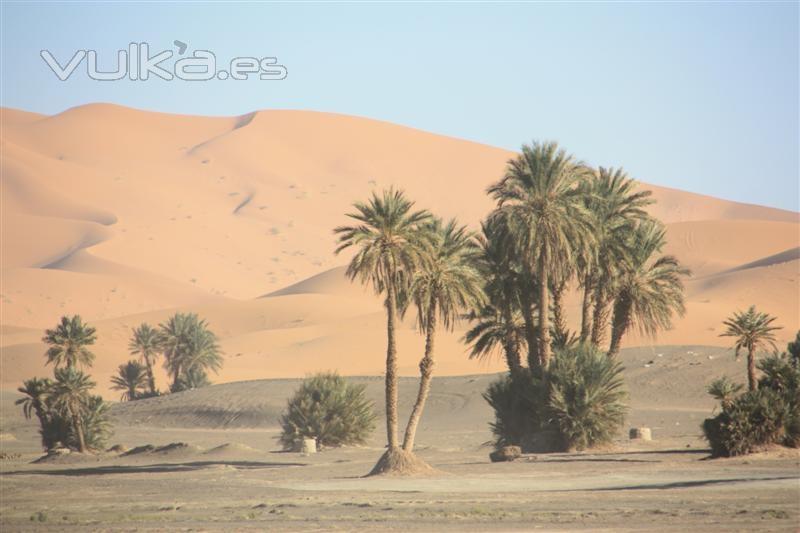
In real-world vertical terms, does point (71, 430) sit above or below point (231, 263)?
below

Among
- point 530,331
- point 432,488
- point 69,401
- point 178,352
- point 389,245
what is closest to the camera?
point 432,488

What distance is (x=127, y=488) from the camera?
31.4 metres

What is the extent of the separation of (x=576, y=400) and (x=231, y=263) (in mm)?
125526

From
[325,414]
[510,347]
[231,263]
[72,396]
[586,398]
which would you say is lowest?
[586,398]

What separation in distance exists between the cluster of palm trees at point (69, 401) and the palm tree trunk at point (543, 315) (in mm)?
18300

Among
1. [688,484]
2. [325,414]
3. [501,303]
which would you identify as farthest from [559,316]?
[688,484]

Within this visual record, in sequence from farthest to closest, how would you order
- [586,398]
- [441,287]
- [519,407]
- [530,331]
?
[530,331], [519,407], [586,398], [441,287]

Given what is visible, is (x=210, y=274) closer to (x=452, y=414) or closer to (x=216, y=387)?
(x=216, y=387)

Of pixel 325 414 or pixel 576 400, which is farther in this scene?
pixel 325 414

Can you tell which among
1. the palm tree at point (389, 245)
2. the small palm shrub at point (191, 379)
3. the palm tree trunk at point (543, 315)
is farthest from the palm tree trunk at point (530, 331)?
the small palm shrub at point (191, 379)

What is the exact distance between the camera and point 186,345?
2963 inches

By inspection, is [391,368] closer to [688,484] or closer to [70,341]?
[688,484]

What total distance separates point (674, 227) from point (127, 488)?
11812 centimetres

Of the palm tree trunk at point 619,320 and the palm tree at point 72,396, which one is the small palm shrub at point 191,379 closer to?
the palm tree at point 72,396
